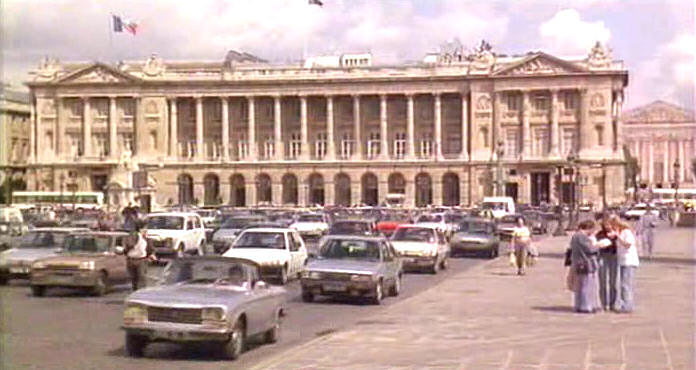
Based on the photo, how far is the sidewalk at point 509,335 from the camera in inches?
656

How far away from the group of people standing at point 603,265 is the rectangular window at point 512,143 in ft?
371

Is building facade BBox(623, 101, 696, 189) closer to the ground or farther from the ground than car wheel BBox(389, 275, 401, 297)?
farther from the ground

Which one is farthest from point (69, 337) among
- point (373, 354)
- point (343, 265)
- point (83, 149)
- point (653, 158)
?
point (653, 158)

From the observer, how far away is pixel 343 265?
2742 centimetres

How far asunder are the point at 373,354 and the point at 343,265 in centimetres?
984

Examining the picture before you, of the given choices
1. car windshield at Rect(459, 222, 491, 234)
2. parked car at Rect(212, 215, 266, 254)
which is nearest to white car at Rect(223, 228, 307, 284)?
parked car at Rect(212, 215, 266, 254)

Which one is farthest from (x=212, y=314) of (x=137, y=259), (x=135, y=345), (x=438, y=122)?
(x=438, y=122)

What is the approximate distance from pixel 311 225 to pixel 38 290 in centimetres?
3668

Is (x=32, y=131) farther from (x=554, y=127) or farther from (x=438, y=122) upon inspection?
(x=554, y=127)

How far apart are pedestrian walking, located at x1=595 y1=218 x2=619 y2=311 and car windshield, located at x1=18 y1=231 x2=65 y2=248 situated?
1421cm

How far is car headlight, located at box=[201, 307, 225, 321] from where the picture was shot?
1658cm

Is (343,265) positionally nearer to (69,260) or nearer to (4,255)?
(69,260)

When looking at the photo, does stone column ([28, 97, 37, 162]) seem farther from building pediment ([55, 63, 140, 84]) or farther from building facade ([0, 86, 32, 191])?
building pediment ([55, 63, 140, 84])

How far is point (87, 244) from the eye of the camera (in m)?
29.7
